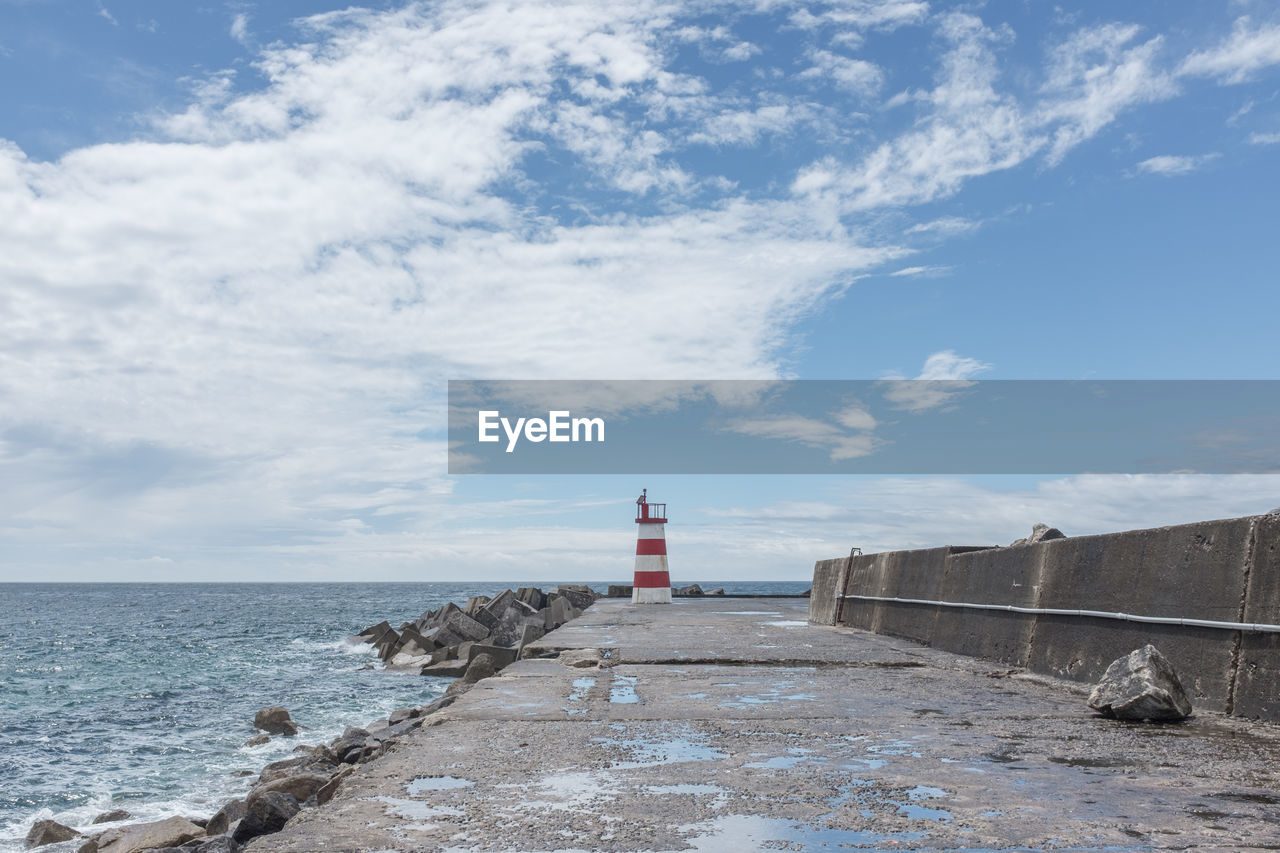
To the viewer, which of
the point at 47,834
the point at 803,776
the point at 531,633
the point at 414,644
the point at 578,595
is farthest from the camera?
the point at 578,595

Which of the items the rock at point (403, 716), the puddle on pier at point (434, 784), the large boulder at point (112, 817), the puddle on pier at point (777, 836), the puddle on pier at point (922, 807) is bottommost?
the large boulder at point (112, 817)

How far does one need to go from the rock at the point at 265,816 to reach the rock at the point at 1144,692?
4.19m

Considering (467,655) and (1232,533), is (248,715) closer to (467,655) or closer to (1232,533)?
(467,655)

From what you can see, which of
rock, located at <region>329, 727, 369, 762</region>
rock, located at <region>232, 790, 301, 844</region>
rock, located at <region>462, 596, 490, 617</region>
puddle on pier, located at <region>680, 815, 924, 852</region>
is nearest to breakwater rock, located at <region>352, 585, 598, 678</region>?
rock, located at <region>462, 596, 490, 617</region>

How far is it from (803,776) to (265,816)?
3348mm

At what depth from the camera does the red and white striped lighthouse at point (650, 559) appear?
20.3 meters

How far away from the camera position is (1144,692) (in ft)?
14.5

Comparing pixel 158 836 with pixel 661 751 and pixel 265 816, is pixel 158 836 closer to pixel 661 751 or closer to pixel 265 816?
pixel 265 816

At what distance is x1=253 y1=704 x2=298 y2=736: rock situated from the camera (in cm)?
1316

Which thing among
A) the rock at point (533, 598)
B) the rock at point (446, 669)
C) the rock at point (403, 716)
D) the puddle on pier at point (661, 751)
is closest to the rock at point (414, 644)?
the rock at point (446, 669)

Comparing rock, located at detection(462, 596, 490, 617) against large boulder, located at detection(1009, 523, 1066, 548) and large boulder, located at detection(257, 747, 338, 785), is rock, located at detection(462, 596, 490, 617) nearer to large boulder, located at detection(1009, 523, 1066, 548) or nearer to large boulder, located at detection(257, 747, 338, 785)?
large boulder, located at detection(257, 747, 338, 785)

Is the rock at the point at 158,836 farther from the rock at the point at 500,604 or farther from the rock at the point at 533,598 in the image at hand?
the rock at the point at 533,598

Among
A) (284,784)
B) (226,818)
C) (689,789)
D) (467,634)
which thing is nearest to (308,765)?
(284,784)

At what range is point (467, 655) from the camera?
57.7 ft
